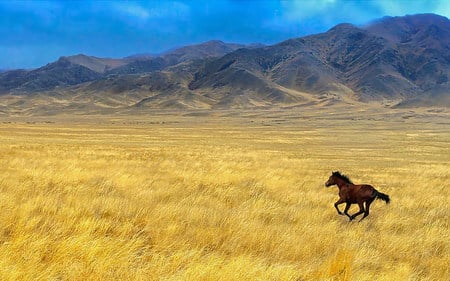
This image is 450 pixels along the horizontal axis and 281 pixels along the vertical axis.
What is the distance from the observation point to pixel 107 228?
7.31 meters

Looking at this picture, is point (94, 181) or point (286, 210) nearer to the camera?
point (286, 210)

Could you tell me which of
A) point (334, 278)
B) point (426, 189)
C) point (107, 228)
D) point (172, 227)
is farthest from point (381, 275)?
point (426, 189)

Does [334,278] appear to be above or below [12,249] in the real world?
below

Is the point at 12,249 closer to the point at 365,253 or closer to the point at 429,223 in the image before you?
the point at 365,253

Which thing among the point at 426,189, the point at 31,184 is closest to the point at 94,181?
the point at 31,184

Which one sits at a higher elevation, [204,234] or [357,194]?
[357,194]

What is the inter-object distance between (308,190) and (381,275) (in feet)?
29.0

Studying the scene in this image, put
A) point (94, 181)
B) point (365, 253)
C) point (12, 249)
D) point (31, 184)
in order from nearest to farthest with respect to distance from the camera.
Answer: point (12, 249), point (365, 253), point (31, 184), point (94, 181)

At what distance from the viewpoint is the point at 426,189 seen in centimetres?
1644

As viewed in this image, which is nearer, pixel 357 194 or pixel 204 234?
pixel 204 234

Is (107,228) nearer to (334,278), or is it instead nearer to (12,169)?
(334,278)

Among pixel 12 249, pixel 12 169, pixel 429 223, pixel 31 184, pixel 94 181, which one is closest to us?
pixel 12 249

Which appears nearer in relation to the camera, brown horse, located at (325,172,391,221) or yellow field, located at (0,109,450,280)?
yellow field, located at (0,109,450,280)

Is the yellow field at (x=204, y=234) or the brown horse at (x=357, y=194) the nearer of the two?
the yellow field at (x=204, y=234)
